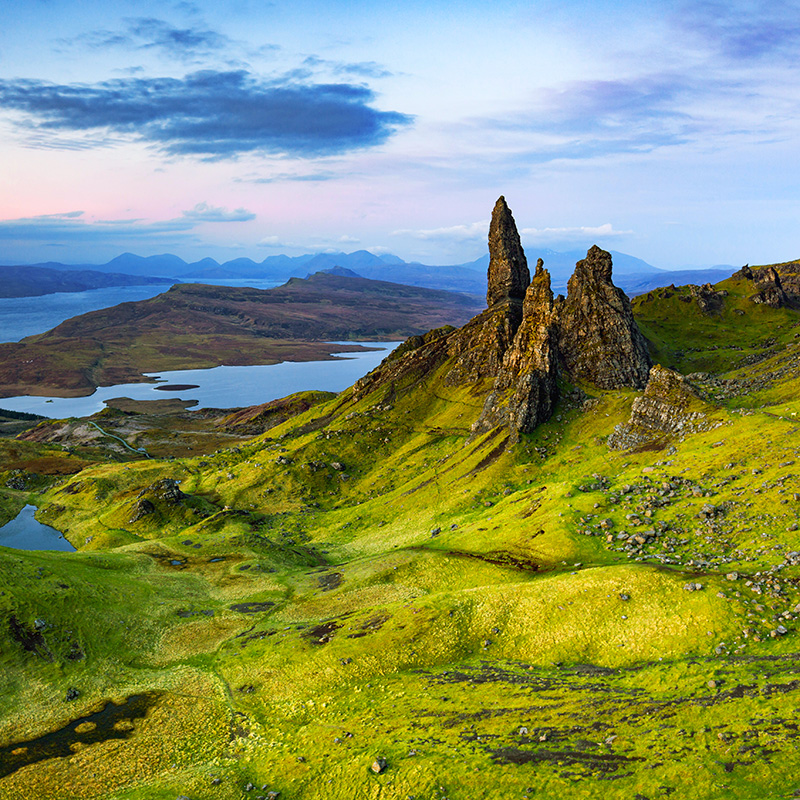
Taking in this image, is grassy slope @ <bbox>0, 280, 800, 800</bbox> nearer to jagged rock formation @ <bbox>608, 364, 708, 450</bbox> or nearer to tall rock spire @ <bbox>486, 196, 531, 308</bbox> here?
jagged rock formation @ <bbox>608, 364, 708, 450</bbox>

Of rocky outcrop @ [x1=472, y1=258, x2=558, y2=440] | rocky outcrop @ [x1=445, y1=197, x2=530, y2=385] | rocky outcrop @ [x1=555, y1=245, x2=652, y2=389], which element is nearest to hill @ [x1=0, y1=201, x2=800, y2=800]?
rocky outcrop @ [x1=472, y1=258, x2=558, y2=440]

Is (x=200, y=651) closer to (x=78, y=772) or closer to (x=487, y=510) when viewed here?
(x=78, y=772)

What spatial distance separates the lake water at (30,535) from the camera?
136750mm

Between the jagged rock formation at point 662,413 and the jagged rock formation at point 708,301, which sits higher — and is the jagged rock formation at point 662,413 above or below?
below

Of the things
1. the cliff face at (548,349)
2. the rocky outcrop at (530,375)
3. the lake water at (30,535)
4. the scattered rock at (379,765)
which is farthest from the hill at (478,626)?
the lake water at (30,535)

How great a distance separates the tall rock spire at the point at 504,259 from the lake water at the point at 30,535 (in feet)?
467

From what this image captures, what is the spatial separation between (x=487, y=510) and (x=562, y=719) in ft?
195

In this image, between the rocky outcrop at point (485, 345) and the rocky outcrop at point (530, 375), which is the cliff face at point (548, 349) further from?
the rocky outcrop at point (485, 345)

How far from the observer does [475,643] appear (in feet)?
186

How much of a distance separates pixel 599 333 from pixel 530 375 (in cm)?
2909

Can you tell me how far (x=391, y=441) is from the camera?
161 m

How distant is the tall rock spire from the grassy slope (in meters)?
87.2

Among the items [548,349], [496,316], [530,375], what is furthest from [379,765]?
[496,316]

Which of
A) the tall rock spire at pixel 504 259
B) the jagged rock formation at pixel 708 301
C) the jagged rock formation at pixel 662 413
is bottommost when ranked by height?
the jagged rock formation at pixel 662 413
